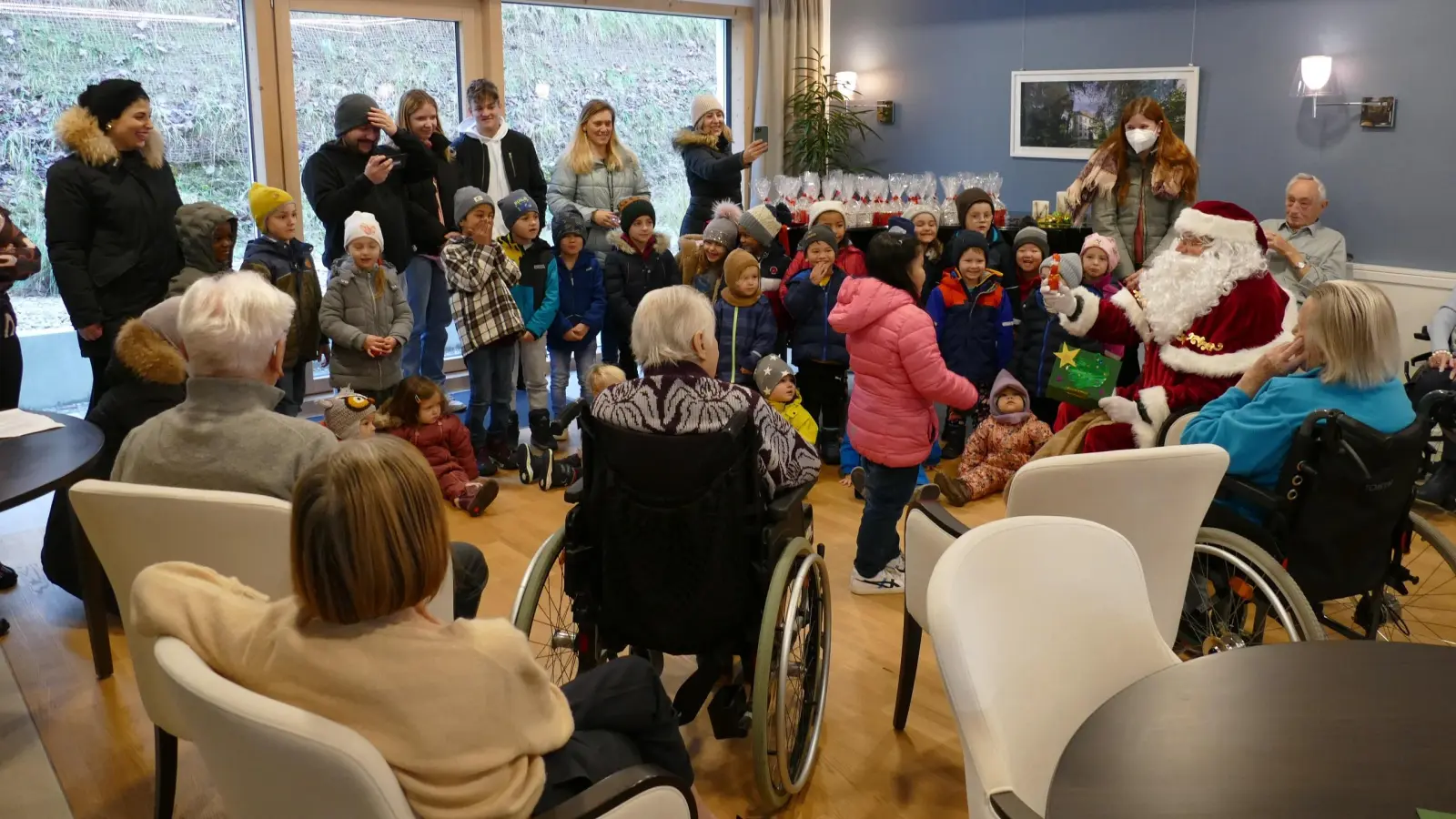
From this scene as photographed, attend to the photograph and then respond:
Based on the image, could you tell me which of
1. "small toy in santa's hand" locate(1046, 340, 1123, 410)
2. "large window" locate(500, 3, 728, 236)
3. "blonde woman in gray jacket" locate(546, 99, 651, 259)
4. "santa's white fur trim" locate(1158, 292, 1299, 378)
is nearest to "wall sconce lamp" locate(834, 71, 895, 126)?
"large window" locate(500, 3, 728, 236)

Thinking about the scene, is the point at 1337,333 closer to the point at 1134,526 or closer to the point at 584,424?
the point at 1134,526

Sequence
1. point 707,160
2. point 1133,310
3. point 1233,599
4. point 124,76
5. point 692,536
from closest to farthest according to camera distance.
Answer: point 692,536 < point 1233,599 < point 1133,310 < point 124,76 < point 707,160

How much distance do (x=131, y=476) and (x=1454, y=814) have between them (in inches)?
91.5

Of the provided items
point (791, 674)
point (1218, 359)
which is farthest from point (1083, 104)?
point (791, 674)

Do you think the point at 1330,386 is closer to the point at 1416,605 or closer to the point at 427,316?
the point at 1416,605

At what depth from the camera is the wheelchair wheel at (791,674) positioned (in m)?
2.41

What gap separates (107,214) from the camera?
438cm

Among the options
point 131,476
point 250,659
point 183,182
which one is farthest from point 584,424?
point 183,182

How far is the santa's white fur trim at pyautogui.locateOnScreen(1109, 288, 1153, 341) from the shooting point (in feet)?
12.6

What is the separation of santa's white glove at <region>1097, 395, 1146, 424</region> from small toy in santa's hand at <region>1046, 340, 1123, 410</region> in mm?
456

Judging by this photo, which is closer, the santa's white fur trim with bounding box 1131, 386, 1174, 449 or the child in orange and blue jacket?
the santa's white fur trim with bounding box 1131, 386, 1174, 449

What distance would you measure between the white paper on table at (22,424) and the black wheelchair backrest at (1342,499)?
10.4 ft

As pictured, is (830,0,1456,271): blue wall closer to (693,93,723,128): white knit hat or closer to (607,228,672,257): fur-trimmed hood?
(693,93,723,128): white knit hat

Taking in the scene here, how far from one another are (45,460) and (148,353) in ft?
1.28
